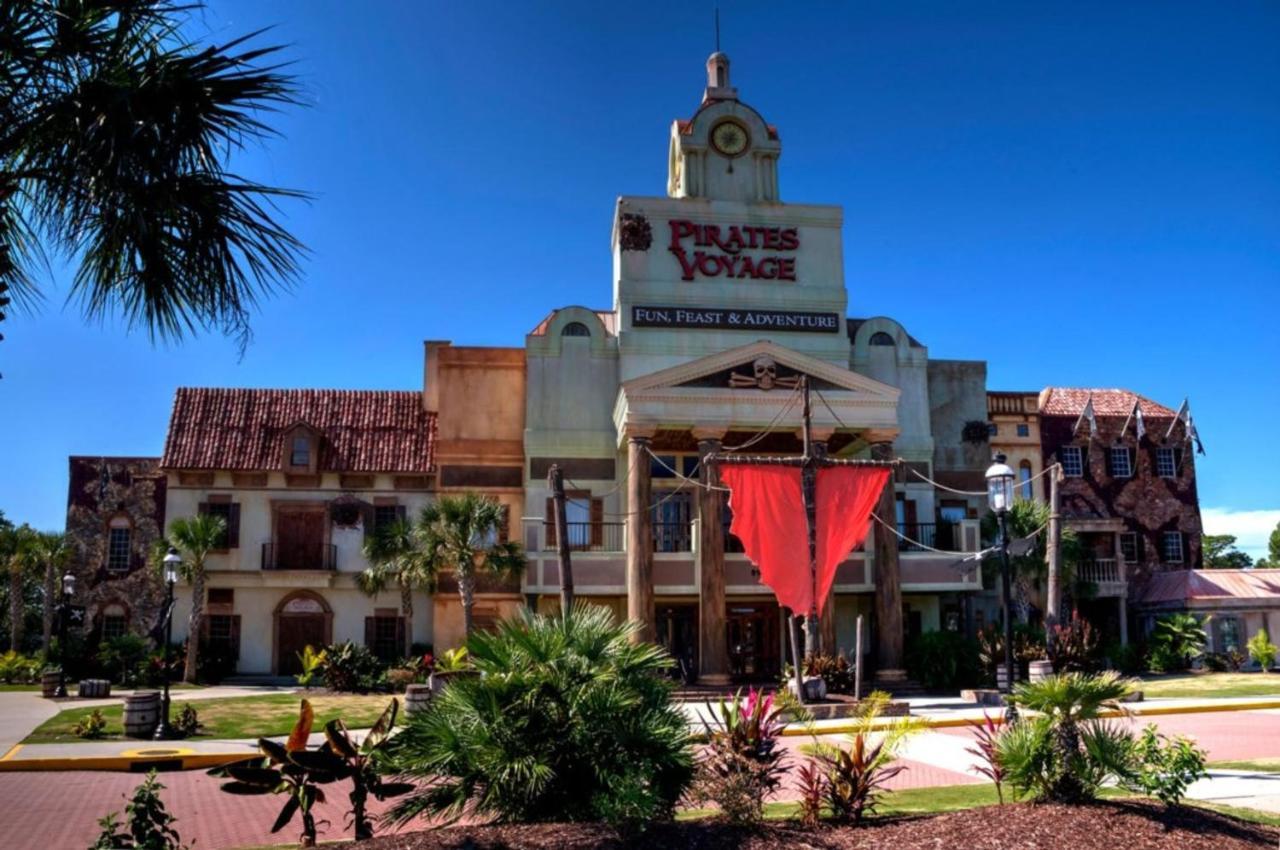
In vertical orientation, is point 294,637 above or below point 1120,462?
below

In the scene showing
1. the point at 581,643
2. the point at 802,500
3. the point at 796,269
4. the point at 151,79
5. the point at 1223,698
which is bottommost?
the point at 1223,698

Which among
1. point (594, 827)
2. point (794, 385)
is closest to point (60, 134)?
point (594, 827)

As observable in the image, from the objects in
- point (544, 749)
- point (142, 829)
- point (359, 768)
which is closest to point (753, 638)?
point (544, 749)

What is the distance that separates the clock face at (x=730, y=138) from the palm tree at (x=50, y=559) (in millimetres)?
28886

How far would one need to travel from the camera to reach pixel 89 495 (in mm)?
43000

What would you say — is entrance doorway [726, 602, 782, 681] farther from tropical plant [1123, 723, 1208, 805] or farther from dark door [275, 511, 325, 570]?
tropical plant [1123, 723, 1208, 805]

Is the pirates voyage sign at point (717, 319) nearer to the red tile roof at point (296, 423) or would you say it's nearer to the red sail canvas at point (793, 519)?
the red tile roof at point (296, 423)

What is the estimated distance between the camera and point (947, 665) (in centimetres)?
3328

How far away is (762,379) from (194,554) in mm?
20119

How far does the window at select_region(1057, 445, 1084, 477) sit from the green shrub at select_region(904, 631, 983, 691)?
45.1 ft

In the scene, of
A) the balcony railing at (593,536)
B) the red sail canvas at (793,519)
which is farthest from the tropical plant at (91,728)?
the balcony railing at (593,536)

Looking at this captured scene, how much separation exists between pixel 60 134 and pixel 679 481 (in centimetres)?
2847

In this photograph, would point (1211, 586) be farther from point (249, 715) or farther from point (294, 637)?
point (249, 715)

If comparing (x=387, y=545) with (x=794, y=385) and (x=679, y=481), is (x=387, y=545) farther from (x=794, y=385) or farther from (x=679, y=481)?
(x=794, y=385)
